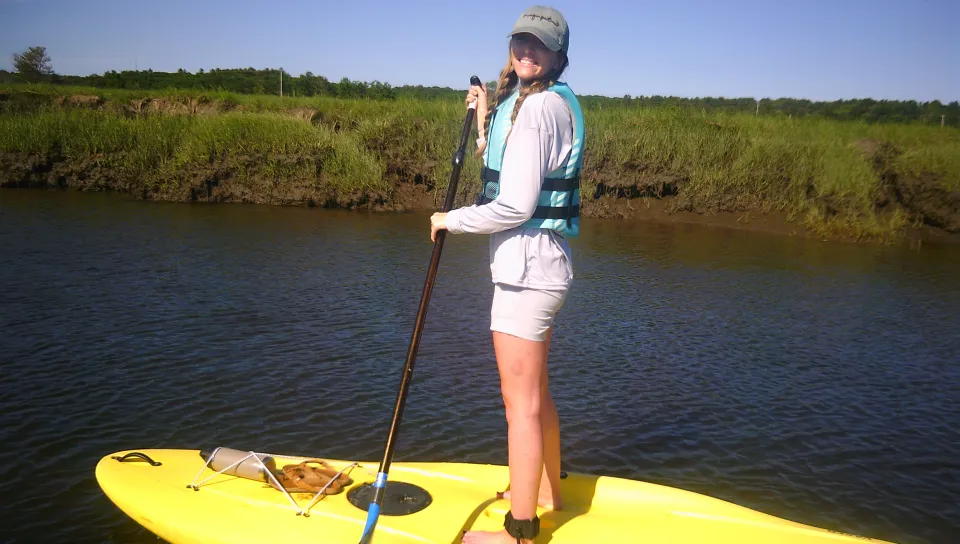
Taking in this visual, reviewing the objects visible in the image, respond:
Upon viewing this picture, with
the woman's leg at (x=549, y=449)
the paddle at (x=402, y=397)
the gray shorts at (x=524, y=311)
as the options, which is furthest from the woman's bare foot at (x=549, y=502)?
the gray shorts at (x=524, y=311)

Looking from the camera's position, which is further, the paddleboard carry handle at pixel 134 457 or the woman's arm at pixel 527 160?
the paddleboard carry handle at pixel 134 457

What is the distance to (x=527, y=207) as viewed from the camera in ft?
9.76

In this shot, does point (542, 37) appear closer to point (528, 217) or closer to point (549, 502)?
point (528, 217)

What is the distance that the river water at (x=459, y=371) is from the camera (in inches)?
195

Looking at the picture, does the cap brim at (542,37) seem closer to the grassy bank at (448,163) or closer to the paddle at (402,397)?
the paddle at (402,397)

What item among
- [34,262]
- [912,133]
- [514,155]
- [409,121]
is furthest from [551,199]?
[912,133]

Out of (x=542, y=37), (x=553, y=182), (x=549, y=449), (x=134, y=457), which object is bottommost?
(x=134, y=457)

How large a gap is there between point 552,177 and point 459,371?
3.78 meters

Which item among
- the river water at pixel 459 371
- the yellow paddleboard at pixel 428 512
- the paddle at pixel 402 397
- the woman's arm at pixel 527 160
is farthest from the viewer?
the river water at pixel 459 371

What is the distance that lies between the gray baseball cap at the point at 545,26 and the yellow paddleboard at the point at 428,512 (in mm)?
2004

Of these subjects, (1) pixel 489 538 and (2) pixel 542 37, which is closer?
(2) pixel 542 37

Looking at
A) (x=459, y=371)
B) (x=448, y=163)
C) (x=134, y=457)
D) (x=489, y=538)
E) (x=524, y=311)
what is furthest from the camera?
(x=448, y=163)

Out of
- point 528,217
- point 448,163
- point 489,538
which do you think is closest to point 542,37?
point 528,217

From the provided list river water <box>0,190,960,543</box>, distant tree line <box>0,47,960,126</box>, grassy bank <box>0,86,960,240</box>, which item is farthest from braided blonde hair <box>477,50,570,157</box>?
distant tree line <box>0,47,960,126</box>
